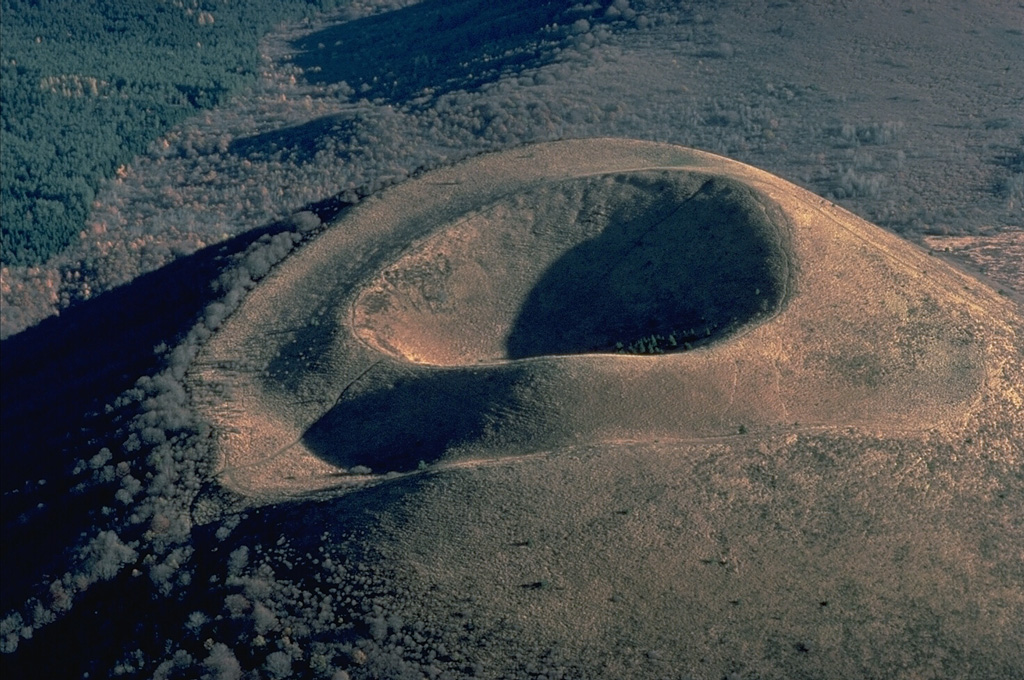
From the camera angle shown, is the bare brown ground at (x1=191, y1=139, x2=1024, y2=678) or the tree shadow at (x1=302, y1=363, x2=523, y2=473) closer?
the bare brown ground at (x1=191, y1=139, x2=1024, y2=678)

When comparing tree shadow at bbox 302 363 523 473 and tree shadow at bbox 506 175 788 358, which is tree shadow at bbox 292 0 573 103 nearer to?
tree shadow at bbox 506 175 788 358

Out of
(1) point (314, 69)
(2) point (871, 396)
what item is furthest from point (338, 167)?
(2) point (871, 396)

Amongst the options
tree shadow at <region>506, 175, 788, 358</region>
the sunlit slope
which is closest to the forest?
the sunlit slope

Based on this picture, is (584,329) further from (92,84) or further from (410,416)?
(92,84)

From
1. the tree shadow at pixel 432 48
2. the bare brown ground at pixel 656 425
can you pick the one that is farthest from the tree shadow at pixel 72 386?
the tree shadow at pixel 432 48

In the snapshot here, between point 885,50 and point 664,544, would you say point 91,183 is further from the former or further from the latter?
point 664,544
